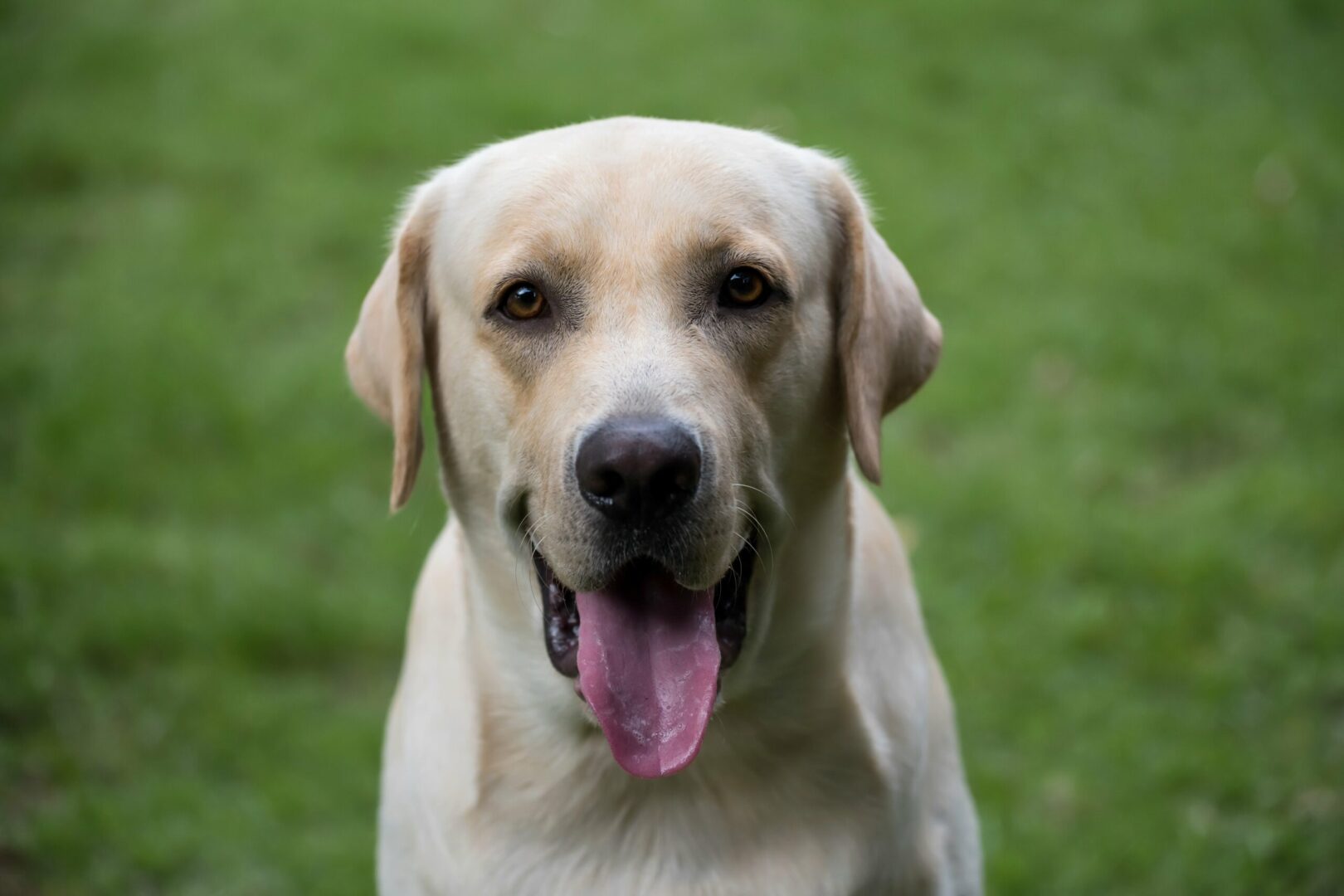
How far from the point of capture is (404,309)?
2994mm

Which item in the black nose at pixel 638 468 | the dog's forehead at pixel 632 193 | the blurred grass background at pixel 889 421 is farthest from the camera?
the blurred grass background at pixel 889 421

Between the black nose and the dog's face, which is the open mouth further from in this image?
the black nose

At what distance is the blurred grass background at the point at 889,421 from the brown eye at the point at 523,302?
2367mm

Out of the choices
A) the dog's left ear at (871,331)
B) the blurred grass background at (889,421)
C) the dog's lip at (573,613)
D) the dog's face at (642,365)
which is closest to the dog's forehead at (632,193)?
the dog's face at (642,365)

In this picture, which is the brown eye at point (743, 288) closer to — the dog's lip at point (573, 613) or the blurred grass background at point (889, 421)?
the dog's lip at point (573, 613)

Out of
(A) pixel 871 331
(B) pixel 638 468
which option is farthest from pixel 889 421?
(B) pixel 638 468

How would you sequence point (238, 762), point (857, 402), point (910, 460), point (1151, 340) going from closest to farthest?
1. point (857, 402)
2. point (238, 762)
3. point (910, 460)
4. point (1151, 340)

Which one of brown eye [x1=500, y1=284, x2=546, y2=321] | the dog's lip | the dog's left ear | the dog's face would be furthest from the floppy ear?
the dog's left ear

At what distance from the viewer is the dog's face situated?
250cm

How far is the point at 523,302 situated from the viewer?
9.07 feet

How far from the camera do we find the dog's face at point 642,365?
2504mm

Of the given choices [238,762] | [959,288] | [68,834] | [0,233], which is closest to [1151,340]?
[959,288]

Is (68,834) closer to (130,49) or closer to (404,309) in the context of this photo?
(404,309)

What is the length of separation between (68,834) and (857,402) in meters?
3.06
